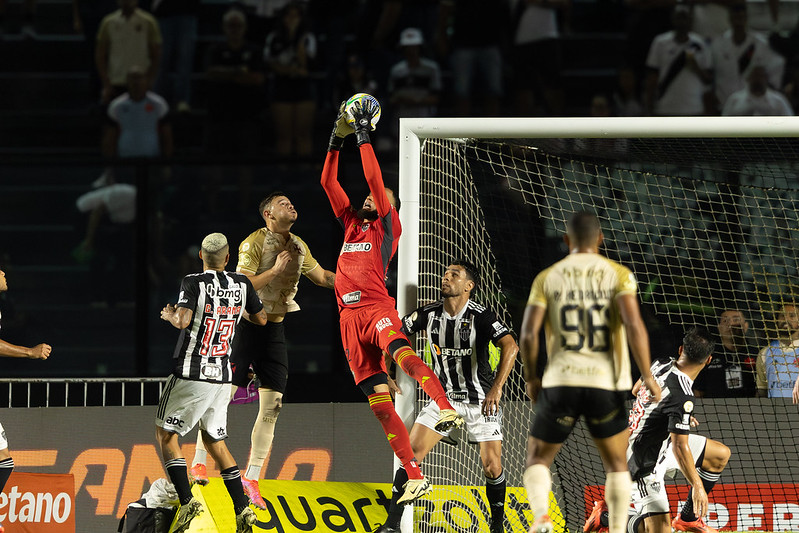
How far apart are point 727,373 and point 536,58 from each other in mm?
4462

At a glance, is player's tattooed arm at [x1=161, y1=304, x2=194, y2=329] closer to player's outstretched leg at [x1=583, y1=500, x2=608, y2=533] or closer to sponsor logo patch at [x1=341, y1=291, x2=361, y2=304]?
sponsor logo patch at [x1=341, y1=291, x2=361, y2=304]

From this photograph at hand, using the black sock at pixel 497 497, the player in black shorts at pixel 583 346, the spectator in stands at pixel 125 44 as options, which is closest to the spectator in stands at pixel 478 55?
the spectator in stands at pixel 125 44

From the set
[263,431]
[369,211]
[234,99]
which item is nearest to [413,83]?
[234,99]

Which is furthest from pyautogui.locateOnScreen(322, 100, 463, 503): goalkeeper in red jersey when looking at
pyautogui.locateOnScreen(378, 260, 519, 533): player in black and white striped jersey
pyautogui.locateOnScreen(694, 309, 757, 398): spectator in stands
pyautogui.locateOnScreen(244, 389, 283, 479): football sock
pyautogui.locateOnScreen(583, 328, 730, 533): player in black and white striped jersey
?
pyautogui.locateOnScreen(694, 309, 757, 398): spectator in stands

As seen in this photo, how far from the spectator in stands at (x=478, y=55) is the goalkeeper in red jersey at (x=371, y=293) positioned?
4307 mm

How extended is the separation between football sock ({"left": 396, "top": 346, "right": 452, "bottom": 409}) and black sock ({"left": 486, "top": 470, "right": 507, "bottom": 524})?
3.67ft

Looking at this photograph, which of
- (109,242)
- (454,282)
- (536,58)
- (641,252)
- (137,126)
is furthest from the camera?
(536,58)

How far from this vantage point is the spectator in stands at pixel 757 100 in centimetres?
1105

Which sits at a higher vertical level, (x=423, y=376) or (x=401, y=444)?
(x=423, y=376)

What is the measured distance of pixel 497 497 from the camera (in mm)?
7617

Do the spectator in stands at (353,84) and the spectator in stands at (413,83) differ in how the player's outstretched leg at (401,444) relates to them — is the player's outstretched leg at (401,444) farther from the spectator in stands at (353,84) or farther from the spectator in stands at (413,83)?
the spectator in stands at (353,84)

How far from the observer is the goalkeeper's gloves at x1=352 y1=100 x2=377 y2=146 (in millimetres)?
7102

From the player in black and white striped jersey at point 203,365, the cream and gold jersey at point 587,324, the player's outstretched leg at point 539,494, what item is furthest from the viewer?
the player in black and white striped jersey at point 203,365

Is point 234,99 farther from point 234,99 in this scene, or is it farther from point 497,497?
point 497,497
